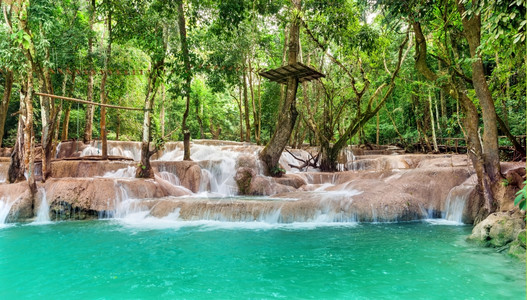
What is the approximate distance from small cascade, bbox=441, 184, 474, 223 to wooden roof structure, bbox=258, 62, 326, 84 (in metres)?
5.38

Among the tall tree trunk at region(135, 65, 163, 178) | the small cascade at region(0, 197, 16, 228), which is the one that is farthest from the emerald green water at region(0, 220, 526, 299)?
the tall tree trunk at region(135, 65, 163, 178)

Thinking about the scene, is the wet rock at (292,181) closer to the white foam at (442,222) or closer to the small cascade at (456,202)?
the white foam at (442,222)

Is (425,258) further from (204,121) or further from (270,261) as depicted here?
(204,121)

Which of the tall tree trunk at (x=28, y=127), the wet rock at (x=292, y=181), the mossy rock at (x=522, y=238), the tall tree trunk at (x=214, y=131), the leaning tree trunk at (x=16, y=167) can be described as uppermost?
the tall tree trunk at (x=214, y=131)

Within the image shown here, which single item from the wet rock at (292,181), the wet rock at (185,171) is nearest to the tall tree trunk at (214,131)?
the wet rock at (185,171)

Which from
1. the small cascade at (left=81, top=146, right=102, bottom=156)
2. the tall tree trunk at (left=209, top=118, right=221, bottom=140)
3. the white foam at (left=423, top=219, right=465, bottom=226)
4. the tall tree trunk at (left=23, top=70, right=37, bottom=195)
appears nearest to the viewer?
the white foam at (left=423, top=219, right=465, bottom=226)

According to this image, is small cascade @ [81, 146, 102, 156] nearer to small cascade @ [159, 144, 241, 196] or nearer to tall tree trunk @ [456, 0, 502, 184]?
small cascade @ [159, 144, 241, 196]

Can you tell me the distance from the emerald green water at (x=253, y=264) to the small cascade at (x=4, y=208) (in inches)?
48.3

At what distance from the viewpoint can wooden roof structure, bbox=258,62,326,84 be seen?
35.7 feet

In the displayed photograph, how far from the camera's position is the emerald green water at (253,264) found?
3994 mm

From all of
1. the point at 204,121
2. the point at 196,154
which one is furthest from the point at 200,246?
the point at 204,121

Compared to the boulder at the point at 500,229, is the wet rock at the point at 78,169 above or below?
above

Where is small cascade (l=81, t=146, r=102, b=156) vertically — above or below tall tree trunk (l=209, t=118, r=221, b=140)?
below

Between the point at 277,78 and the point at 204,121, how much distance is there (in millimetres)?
18297
